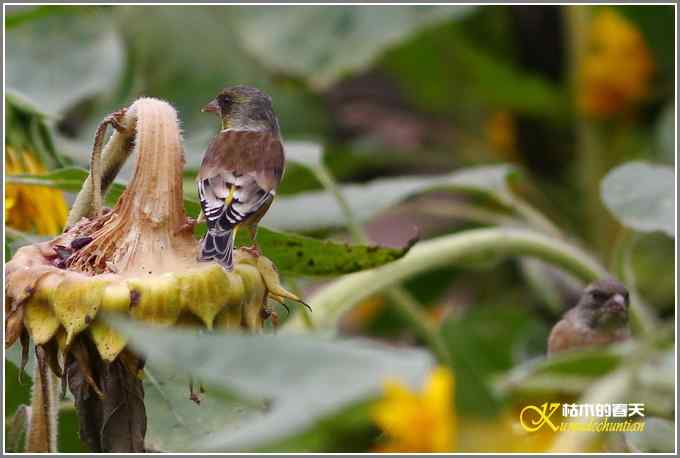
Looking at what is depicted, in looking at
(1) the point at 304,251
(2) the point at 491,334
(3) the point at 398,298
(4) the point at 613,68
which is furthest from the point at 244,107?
(4) the point at 613,68

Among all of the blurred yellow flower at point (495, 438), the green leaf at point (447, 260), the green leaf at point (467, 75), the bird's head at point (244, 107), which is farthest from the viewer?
the green leaf at point (467, 75)

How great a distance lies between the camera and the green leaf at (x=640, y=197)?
1072 millimetres

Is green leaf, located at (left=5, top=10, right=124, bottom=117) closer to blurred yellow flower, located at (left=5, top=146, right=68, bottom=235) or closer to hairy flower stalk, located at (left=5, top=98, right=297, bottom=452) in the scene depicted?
blurred yellow flower, located at (left=5, top=146, right=68, bottom=235)

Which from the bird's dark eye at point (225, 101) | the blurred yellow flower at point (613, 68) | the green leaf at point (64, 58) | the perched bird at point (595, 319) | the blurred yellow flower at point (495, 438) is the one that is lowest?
the blurred yellow flower at point (495, 438)

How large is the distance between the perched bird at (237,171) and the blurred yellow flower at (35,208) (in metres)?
0.19

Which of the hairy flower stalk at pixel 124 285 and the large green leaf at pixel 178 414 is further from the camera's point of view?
the large green leaf at pixel 178 414

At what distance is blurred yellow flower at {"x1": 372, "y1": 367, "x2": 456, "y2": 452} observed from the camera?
1.53ft

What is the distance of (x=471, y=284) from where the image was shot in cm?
225

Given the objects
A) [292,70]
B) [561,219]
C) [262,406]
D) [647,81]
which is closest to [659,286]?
[561,219]

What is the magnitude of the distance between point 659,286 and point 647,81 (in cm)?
52

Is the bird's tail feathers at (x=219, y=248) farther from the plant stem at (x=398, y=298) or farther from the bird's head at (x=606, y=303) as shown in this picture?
the bird's head at (x=606, y=303)

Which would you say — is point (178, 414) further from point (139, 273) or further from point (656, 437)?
point (656, 437)

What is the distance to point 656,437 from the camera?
2.76 ft

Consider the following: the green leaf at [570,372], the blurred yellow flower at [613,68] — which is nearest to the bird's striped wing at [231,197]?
the green leaf at [570,372]
